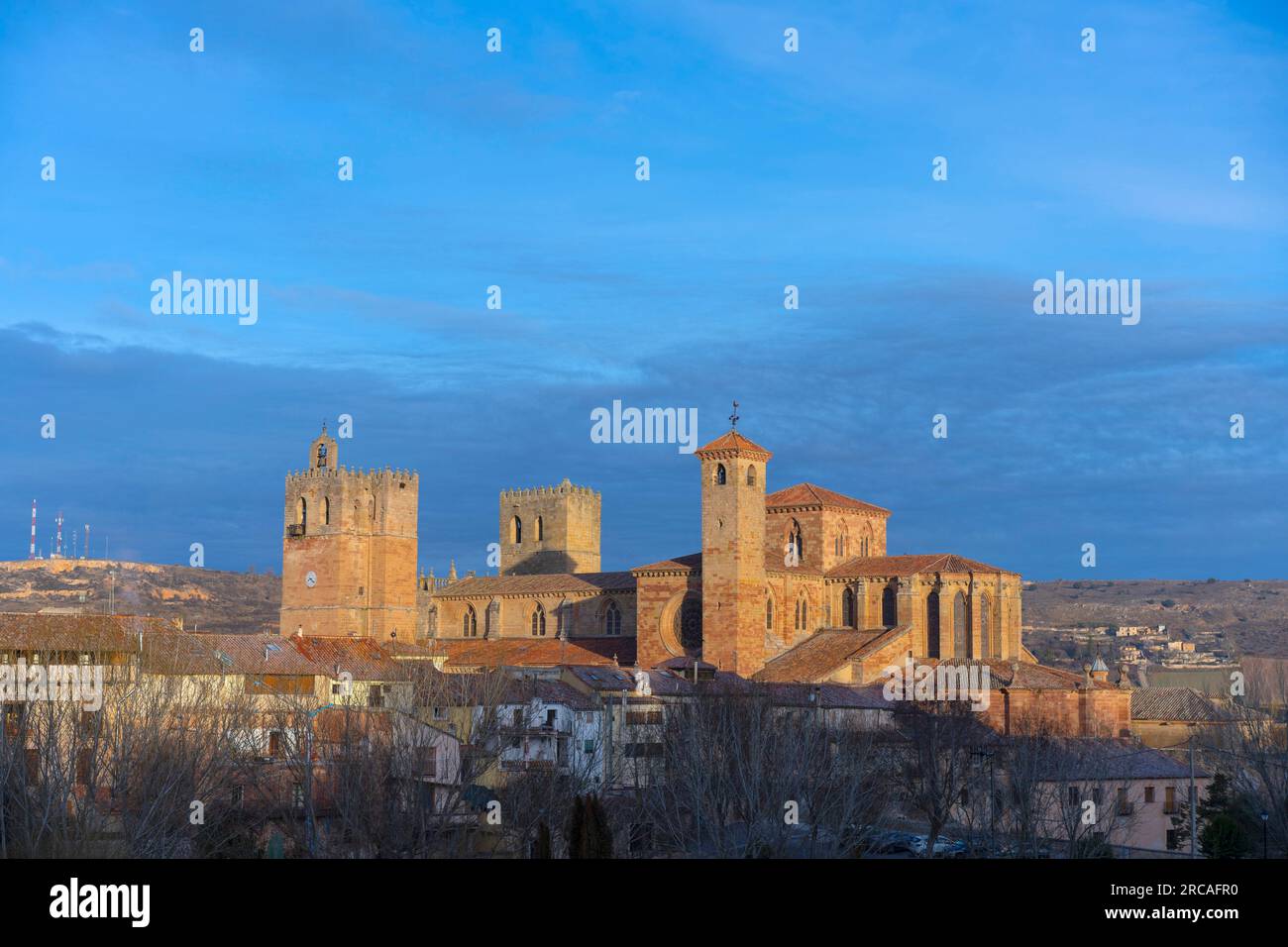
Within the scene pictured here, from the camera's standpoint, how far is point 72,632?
51594 millimetres

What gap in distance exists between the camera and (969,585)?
6981cm

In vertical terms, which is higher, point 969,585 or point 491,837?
point 969,585

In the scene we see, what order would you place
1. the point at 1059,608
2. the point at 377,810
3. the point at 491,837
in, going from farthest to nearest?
the point at 1059,608
the point at 491,837
the point at 377,810

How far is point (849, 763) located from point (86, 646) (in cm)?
2317

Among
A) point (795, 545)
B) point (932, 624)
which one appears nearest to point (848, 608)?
point (795, 545)

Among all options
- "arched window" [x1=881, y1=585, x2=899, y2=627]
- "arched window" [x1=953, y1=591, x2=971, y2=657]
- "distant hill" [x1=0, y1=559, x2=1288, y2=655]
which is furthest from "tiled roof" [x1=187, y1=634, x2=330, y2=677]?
"distant hill" [x1=0, y1=559, x2=1288, y2=655]

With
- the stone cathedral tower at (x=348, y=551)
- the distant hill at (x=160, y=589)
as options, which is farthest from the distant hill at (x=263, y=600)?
the stone cathedral tower at (x=348, y=551)

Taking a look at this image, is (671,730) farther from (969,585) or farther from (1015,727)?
(969,585)

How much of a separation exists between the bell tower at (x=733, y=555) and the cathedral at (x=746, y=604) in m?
0.06

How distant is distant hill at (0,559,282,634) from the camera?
419ft

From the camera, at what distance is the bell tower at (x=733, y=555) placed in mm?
68125

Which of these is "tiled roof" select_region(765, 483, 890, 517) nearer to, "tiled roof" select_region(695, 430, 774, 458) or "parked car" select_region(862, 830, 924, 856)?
"tiled roof" select_region(695, 430, 774, 458)

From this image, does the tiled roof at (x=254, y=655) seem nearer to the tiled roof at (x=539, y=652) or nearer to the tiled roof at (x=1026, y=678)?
the tiled roof at (x=539, y=652)

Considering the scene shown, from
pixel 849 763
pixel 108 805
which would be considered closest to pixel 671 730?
pixel 849 763
